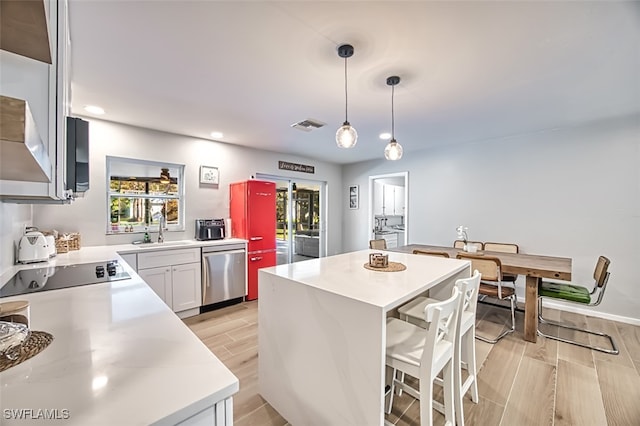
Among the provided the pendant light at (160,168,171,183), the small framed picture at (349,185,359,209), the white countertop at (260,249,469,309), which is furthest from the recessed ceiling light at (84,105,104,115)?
the small framed picture at (349,185,359,209)

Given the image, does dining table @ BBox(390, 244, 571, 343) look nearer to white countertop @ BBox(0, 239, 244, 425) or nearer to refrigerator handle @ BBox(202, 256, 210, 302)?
white countertop @ BBox(0, 239, 244, 425)

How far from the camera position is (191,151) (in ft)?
12.9

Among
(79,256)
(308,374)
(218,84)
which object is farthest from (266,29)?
(79,256)

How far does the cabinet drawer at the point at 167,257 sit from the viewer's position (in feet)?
10.0

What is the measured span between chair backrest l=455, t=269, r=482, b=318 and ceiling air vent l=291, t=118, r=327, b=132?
2.41 m

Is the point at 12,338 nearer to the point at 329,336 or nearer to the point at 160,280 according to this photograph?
the point at 329,336

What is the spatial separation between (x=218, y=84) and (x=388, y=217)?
5426mm

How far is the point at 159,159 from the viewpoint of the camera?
3.67 meters

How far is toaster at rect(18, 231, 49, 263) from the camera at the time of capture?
221 cm

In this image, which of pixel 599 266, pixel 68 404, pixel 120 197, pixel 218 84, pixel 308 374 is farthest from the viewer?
pixel 120 197

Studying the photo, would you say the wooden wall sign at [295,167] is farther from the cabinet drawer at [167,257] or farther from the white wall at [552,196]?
the cabinet drawer at [167,257]

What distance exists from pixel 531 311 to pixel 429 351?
7.49 ft

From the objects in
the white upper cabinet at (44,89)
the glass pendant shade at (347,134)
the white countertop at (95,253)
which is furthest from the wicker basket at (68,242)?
the glass pendant shade at (347,134)

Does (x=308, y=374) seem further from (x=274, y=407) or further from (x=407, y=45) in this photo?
(x=407, y=45)
